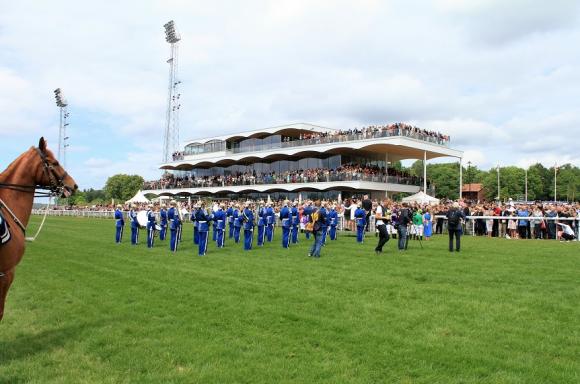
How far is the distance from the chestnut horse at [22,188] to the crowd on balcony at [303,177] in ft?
121

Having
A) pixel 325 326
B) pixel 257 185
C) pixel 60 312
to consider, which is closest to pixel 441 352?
pixel 325 326

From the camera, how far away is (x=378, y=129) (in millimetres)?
43188

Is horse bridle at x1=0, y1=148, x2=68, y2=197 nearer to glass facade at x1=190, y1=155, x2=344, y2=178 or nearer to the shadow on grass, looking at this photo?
the shadow on grass

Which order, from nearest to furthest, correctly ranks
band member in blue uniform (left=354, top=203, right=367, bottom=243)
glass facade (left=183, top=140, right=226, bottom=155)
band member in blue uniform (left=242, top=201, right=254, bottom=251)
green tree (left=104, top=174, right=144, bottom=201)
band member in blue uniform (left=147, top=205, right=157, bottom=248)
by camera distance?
band member in blue uniform (left=242, top=201, right=254, bottom=251)
band member in blue uniform (left=147, top=205, right=157, bottom=248)
band member in blue uniform (left=354, top=203, right=367, bottom=243)
glass facade (left=183, top=140, right=226, bottom=155)
green tree (left=104, top=174, right=144, bottom=201)

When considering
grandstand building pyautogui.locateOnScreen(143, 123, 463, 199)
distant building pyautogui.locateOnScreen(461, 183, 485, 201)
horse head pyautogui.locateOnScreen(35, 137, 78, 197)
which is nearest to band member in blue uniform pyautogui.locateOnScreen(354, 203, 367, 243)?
horse head pyautogui.locateOnScreen(35, 137, 78, 197)

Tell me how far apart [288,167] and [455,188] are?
2701 inches

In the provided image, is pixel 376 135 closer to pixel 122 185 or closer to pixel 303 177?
pixel 303 177

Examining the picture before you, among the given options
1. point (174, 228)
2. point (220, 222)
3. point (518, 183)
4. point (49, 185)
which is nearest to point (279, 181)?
point (220, 222)

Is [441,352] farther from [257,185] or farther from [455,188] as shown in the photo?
[455,188]

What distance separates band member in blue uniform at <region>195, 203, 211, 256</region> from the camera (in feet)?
53.9

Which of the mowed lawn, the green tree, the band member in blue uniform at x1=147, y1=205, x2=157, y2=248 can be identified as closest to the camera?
the mowed lawn

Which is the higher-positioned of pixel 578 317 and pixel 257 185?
pixel 257 185

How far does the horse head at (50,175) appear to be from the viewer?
6.49 metres

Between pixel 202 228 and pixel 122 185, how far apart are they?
122 metres
